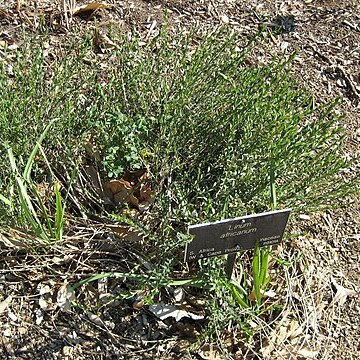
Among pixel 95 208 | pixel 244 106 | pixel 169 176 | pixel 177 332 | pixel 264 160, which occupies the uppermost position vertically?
pixel 244 106

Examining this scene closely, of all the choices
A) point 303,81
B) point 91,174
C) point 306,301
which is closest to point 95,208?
point 91,174

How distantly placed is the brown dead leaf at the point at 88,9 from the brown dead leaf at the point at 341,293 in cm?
186

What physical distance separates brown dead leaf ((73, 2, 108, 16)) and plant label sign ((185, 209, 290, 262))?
1.79 metres

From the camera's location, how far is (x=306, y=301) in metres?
2.10

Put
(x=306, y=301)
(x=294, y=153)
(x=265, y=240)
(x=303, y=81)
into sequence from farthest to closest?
(x=303, y=81), (x=306, y=301), (x=294, y=153), (x=265, y=240)

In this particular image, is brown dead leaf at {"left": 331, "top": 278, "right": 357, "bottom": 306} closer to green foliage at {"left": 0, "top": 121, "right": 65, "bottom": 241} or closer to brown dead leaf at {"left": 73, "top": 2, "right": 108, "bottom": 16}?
green foliage at {"left": 0, "top": 121, "right": 65, "bottom": 241}

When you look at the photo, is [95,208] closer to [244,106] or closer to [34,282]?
[34,282]

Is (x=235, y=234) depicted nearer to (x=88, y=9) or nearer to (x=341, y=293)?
(x=341, y=293)

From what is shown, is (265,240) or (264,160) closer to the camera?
(265,240)

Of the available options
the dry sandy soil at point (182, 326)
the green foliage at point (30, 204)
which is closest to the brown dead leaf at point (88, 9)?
the dry sandy soil at point (182, 326)

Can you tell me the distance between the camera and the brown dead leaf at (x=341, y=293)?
7.25 ft

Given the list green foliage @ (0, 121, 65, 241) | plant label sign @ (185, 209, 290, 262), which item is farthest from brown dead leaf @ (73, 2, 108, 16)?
plant label sign @ (185, 209, 290, 262)

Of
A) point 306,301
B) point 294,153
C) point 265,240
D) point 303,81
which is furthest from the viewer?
point 303,81

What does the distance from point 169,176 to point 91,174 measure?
306 mm
